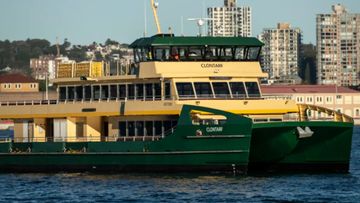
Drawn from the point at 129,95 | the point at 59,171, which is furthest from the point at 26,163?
the point at 129,95

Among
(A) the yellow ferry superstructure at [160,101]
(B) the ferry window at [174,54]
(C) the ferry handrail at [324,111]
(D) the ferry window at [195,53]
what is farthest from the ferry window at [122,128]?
(C) the ferry handrail at [324,111]

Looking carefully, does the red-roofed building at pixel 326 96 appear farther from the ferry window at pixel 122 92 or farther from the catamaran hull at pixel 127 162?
the ferry window at pixel 122 92

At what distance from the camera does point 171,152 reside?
4884cm

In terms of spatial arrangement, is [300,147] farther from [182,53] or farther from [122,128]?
[122,128]

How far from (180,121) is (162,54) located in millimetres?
4232

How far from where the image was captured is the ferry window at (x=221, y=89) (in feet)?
166

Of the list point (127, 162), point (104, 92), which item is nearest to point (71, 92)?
point (104, 92)

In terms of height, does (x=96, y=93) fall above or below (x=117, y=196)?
above

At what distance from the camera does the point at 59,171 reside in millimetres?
52719

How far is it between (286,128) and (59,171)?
10.6 metres

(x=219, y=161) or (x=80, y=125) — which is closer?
(x=219, y=161)

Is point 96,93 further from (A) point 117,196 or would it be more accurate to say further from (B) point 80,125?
(A) point 117,196

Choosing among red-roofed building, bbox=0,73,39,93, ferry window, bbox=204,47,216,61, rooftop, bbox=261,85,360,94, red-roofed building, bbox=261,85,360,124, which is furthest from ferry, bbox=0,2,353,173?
red-roofed building, bbox=261,85,360,124

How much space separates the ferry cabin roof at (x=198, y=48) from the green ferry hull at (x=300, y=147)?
4.97 meters
